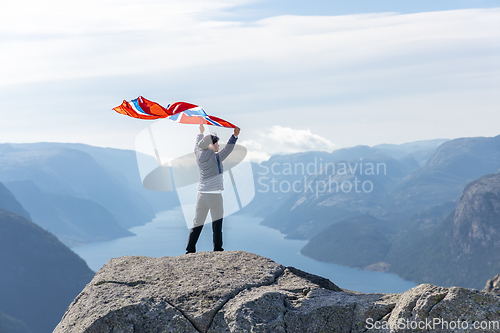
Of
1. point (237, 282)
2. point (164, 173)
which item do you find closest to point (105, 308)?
point (237, 282)

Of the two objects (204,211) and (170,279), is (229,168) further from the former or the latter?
(170,279)

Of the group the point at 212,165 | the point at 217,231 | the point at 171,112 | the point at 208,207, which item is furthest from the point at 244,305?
the point at 171,112

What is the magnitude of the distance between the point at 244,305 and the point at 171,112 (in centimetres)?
826

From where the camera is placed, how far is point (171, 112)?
15.2 metres

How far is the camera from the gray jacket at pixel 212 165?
42.2 ft

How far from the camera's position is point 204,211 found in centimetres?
1357

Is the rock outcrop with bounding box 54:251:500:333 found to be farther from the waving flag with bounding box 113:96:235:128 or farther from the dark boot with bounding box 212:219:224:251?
the waving flag with bounding box 113:96:235:128

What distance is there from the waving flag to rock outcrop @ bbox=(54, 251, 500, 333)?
5.62 m

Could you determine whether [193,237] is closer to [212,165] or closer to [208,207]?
[208,207]

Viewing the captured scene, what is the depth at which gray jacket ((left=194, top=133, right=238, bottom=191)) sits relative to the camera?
12.9m

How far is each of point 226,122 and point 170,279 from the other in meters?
6.06

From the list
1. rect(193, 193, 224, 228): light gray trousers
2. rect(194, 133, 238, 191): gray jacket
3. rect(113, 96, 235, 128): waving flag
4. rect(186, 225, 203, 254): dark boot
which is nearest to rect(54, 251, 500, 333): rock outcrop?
rect(186, 225, 203, 254): dark boot

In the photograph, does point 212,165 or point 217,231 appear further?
point 217,231

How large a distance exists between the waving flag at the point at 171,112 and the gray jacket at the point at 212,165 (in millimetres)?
1882
